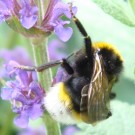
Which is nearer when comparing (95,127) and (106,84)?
(106,84)

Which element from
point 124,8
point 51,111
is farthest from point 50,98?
point 124,8

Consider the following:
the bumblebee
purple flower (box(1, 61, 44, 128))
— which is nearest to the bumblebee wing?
the bumblebee

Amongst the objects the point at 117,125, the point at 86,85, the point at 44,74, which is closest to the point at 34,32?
the point at 44,74

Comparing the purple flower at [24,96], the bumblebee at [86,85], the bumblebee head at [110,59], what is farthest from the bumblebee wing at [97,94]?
the purple flower at [24,96]

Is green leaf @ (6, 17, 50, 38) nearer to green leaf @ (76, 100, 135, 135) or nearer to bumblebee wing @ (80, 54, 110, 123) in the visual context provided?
bumblebee wing @ (80, 54, 110, 123)

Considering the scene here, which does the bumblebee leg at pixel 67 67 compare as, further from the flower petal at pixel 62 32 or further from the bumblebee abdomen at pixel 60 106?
the flower petal at pixel 62 32

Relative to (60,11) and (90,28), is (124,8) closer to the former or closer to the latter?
(60,11)

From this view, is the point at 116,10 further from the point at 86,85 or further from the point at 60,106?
the point at 60,106

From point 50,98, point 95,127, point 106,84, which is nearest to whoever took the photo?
point 106,84
